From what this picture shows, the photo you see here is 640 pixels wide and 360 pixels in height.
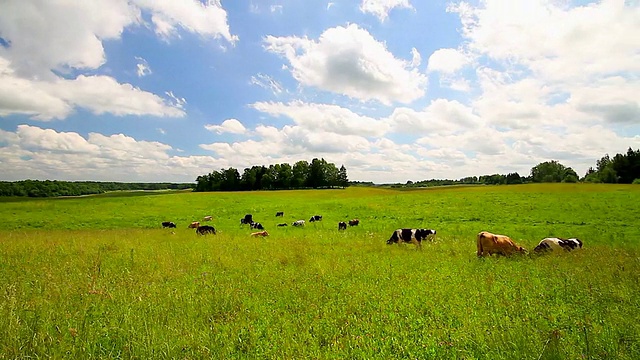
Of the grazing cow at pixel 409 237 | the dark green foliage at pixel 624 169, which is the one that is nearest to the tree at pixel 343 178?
the dark green foliage at pixel 624 169

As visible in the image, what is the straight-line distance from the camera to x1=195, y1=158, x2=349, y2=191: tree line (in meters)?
112

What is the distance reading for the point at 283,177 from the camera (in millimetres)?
113062

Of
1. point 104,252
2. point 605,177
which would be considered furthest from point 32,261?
point 605,177

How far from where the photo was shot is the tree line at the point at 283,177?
112000 millimetres

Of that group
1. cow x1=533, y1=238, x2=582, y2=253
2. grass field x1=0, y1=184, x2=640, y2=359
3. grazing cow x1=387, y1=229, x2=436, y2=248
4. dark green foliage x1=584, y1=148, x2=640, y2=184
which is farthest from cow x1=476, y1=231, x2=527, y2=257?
dark green foliage x1=584, y1=148, x2=640, y2=184

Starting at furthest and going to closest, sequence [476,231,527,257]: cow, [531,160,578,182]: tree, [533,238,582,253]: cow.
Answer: [531,160,578,182]: tree, [533,238,582,253]: cow, [476,231,527,257]: cow

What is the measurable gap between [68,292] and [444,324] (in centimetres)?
845

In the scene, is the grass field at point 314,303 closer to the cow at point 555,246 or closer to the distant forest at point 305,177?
the cow at point 555,246

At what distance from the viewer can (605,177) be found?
93.6m

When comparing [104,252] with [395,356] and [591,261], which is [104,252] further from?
[591,261]

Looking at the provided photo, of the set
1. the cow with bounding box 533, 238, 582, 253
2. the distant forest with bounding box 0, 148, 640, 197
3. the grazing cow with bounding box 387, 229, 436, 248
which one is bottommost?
the grazing cow with bounding box 387, 229, 436, 248

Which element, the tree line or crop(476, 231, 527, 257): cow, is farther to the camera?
the tree line

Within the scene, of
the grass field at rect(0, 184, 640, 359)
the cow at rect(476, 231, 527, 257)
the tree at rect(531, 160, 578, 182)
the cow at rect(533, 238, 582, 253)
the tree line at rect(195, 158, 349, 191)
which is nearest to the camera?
the grass field at rect(0, 184, 640, 359)

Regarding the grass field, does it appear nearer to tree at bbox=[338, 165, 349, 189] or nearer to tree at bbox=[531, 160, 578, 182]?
tree at bbox=[338, 165, 349, 189]
